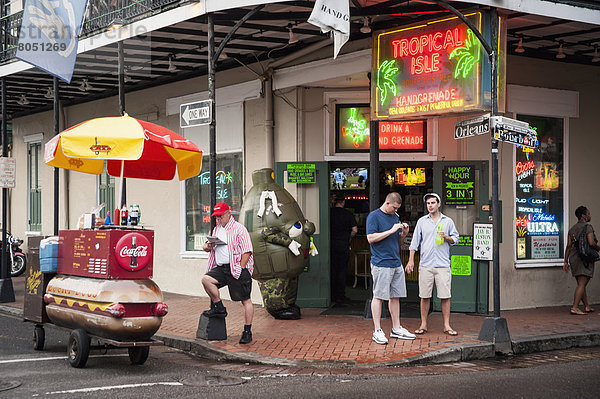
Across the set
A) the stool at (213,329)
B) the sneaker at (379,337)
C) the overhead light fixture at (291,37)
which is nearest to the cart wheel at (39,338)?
the stool at (213,329)

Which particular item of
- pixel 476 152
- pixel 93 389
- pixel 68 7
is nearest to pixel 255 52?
pixel 68 7

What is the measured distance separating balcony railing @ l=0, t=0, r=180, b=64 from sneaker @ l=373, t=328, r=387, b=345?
543cm

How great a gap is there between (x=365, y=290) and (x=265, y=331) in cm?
469

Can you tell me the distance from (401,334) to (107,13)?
7338 millimetres

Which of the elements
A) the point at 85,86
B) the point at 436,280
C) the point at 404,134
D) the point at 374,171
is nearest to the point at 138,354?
the point at 436,280

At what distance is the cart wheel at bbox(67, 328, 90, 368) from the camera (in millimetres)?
7941

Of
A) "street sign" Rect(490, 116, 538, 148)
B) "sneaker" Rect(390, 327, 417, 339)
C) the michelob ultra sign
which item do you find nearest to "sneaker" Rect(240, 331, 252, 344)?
"sneaker" Rect(390, 327, 417, 339)

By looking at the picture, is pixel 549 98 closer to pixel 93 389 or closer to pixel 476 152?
pixel 476 152

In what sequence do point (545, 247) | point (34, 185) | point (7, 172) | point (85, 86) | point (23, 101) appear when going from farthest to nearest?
point (34, 185)
point (23, 101)
point (85, 86)
point (7, 172)
point (545, 247)

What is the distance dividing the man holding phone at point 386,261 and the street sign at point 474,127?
1.26 m

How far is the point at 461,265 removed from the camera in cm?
1163

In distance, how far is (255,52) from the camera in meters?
13.2

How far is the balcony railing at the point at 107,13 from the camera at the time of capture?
11.2 metres

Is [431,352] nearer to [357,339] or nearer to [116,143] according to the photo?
[357,339]
